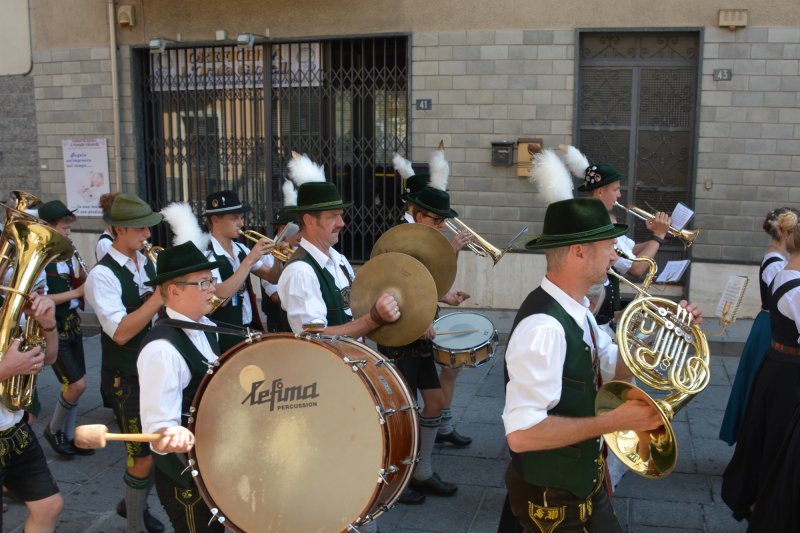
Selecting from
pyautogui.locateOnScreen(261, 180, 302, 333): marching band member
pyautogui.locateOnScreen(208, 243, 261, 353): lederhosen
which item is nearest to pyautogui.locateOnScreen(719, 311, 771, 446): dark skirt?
pyautogui.locateOnScreen(261, 180, 302, 333): marching band member

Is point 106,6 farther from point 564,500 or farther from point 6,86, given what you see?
point 564,500

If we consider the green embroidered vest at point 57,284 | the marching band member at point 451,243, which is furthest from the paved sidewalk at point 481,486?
the green embroidered vest at point 57,284

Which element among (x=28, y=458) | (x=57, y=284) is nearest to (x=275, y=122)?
(x=57, y=284)

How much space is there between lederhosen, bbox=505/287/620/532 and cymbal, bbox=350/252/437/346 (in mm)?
1107

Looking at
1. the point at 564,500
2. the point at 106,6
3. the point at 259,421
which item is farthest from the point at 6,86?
the point at 564,500

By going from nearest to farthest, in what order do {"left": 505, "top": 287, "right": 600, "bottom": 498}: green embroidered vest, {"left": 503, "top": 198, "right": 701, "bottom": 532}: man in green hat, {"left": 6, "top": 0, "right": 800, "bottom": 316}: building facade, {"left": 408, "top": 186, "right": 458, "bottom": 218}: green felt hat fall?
{"left": 503, "top": 198, "right": 701, "bottom": 532}: man in green hat < {"left": 505, "top": 287, "right": 600, "bottom": 498}: green embroidered vest < {"left": 408, "top": 186, "right": 458, "bottom": 218}: green felt hat < {"left": 6, "top": 0, "right": 800, "bottom": 316}: building facade

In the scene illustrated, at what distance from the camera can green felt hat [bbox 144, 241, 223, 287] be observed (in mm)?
3406

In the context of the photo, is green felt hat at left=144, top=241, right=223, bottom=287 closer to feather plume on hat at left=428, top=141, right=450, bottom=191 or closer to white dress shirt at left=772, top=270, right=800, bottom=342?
feather plume on hat at left=428, top=141, right=450, bottom=191

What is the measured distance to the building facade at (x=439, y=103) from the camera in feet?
29.9

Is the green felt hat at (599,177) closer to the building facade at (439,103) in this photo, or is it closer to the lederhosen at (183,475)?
the lederhosen at (183,475)

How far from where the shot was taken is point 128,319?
14.0 feet

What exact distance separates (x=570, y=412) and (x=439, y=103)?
754 centimetres

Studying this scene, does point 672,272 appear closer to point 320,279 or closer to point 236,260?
point 320,279

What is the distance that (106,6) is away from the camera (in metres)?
11.3
